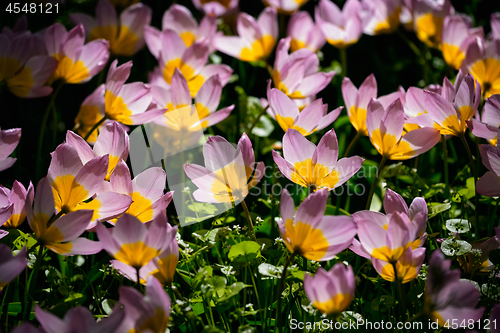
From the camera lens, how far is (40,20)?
137 centimetres

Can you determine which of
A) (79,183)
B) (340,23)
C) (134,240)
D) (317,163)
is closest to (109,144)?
(79,183)

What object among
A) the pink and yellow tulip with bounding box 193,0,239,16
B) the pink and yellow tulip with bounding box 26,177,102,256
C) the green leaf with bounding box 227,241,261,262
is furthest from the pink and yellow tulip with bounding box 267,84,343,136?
the pink and yellow tulip with bounding box 193,0,239,16

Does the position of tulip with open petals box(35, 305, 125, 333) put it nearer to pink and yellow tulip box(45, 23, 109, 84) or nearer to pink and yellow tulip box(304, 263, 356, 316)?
pink and yellow tulip box(304, 263, 356, 316)

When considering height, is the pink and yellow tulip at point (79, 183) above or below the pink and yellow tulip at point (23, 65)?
below

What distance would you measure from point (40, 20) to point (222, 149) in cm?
104

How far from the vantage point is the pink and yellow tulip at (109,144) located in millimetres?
649

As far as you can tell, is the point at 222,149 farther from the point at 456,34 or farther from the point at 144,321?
the point at 456,34

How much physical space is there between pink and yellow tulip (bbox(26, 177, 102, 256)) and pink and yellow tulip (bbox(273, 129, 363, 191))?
277 millimetres

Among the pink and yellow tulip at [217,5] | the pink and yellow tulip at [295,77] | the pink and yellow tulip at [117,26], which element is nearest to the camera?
the pink and yellow tulip at [295,77]

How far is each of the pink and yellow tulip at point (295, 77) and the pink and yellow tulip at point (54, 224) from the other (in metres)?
0.48

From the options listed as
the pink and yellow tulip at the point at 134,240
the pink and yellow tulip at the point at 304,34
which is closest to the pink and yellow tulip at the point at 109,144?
the pink and yellow tulip at the point at 134,240

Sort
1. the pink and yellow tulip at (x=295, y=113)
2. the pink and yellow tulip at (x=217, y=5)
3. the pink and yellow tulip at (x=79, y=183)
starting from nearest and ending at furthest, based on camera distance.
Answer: the pink and yellow tulip at (x=79, y=183) → the pink and yellow tulip at (x=295, y=113) → the pink and yellow tulip at (x=217, y=5)

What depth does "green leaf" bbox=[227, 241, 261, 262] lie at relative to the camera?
61 centimetres

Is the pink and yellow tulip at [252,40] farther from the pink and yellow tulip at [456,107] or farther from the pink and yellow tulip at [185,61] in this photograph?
the pink and yellow tulip at [456,107]
